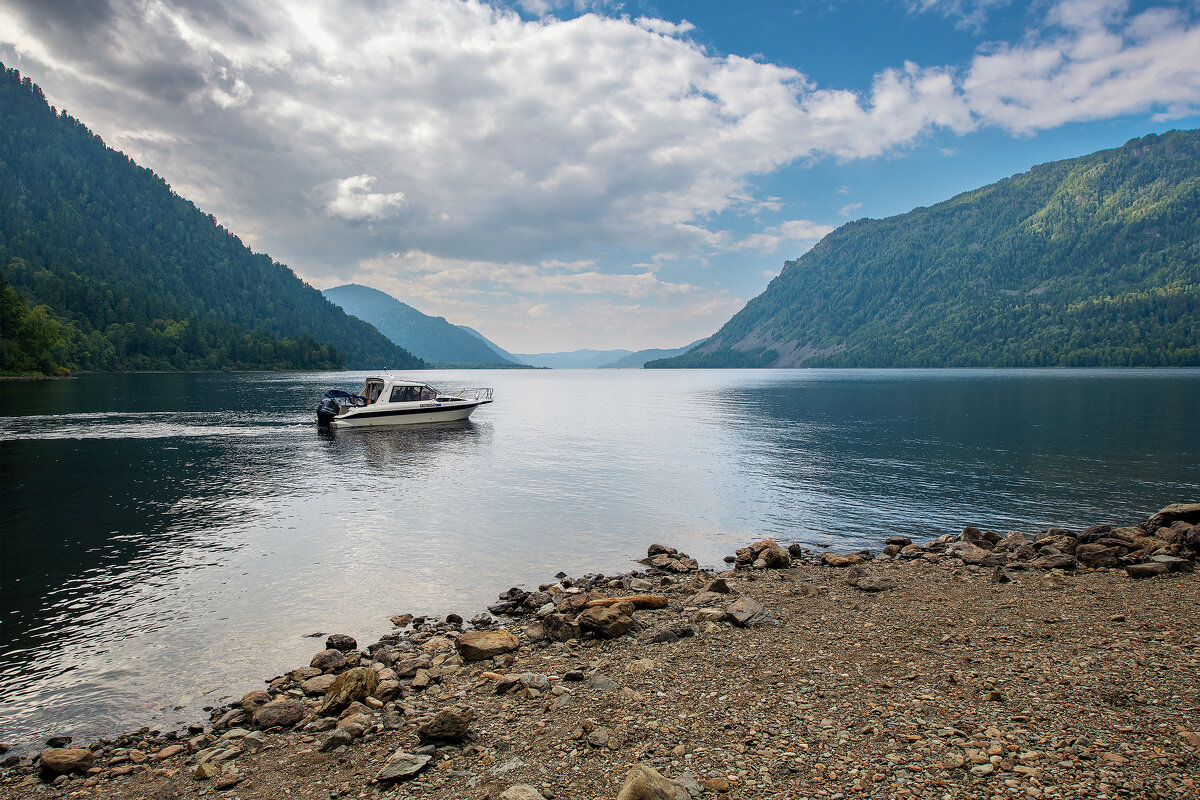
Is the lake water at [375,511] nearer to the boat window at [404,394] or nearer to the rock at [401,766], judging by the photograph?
the boat window at [404,394]

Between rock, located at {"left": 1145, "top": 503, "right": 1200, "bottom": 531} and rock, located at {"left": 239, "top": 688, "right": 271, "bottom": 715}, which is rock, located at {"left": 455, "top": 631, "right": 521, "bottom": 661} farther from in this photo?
rock, located at {"left": 1145, "top": 503, "right": 1200, "bottom": 531}

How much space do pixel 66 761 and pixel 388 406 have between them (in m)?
57.8

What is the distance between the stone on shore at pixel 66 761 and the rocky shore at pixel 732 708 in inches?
1.1

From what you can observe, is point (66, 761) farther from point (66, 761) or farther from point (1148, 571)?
point (1148, 571)

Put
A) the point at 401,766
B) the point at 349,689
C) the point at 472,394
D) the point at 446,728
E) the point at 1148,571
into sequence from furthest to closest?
the point at 472,394
the point at 1148,571
the point at 349,689
the point at 446,728
the point at 401,766

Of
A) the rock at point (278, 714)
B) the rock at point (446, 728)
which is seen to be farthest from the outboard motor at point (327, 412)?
the rock at point (446, 728)

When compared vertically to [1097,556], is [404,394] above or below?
above

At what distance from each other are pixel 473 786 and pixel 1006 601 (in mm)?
13324

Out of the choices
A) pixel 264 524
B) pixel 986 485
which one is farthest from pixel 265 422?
pixel 986 485

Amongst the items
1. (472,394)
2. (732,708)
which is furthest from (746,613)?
(472,394)

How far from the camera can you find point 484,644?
13477mm

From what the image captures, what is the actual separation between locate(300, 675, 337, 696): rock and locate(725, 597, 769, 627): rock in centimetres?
880

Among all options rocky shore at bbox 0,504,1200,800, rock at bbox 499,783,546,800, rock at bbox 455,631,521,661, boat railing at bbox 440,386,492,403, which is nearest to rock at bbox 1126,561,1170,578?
rocky shore at bbox 0,504,1200,800

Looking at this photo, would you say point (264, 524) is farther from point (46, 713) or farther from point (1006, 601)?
point (1006, 601)
